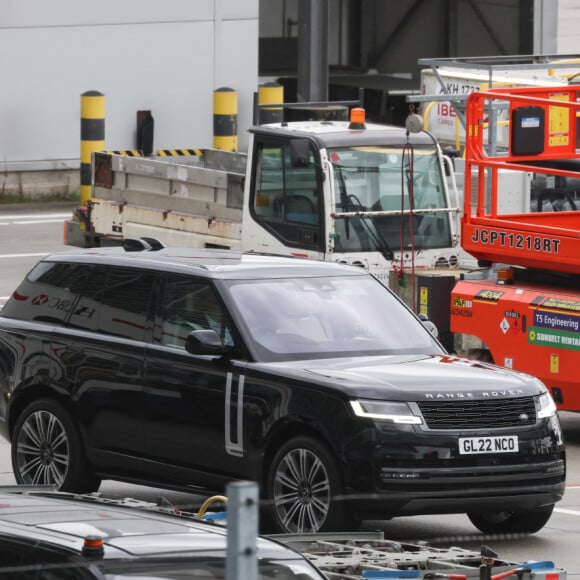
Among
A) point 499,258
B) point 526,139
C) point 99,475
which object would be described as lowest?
point 99,475

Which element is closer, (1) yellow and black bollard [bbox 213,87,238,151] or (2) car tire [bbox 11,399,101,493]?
(2) car tire [bbox 11,399,101,493]

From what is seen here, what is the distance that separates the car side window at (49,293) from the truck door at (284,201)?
19.0 ft

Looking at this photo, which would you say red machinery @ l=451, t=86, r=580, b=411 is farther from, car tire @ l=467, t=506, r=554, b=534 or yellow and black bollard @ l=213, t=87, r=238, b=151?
yellow and black bollard @ l=213, t=87, r=238, b=151

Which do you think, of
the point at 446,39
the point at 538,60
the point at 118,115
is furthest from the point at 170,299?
the point at 446,39

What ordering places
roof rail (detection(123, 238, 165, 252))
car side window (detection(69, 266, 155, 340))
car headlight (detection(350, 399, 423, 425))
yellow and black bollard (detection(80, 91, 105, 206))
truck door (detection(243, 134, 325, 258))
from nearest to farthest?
car headlight (detection(350, 399, 423, 425)), car side window (detection(69, 266, 155, 340)), roof rail (detection(123, 238, 165, 252)), truck door (detection(243, 134, 325, 258)), yellow and black bollard (detection(80, 91, 105, 206))

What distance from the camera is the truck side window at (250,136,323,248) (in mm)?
17156

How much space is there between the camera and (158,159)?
21641 millimetres

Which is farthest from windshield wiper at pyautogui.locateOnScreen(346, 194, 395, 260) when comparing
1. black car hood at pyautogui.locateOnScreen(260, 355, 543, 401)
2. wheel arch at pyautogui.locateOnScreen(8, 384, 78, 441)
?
black car hood at pyautogui.locateOnScreen(260, 355, 543, 401)

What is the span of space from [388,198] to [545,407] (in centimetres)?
755

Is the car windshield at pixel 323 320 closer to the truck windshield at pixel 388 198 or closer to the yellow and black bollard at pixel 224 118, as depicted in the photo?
the truck windshield at pixel 388 198

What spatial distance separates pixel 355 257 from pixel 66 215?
1240 centimetres

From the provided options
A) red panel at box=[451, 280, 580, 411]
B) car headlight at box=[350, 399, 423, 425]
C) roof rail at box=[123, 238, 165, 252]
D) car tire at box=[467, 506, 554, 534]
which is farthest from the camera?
red panel at box=[451, 280, 580, 411]

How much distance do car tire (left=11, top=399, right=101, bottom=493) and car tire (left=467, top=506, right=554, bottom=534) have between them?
2.32 metres

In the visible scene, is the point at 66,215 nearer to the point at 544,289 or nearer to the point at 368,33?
the point at 544,289
